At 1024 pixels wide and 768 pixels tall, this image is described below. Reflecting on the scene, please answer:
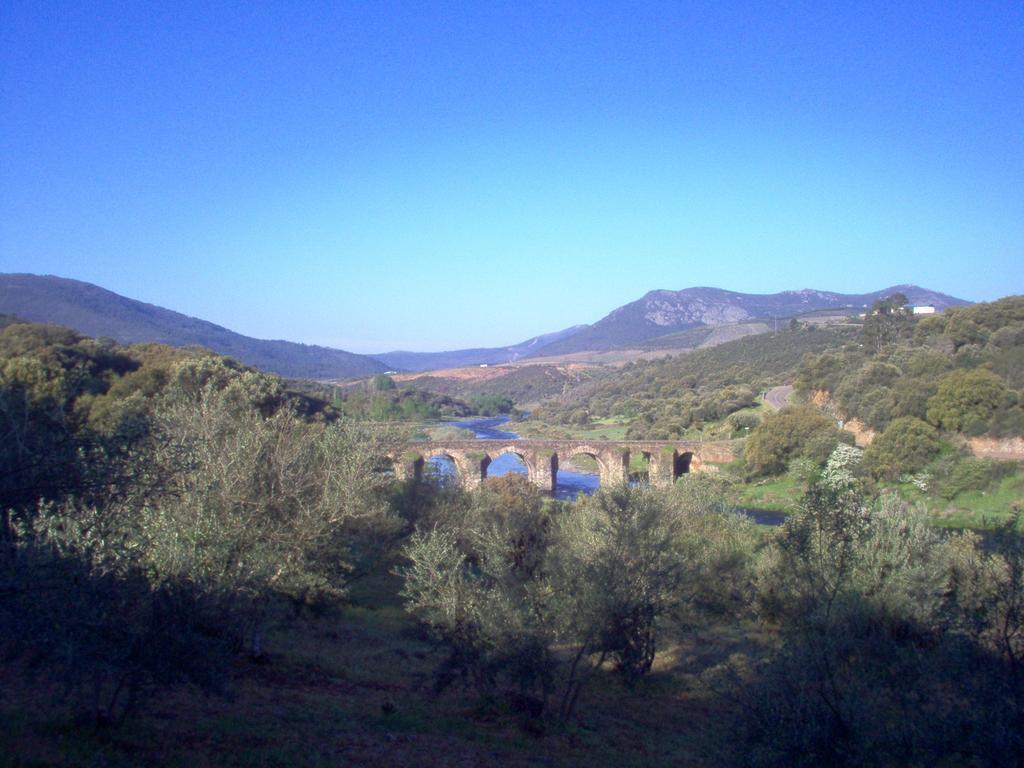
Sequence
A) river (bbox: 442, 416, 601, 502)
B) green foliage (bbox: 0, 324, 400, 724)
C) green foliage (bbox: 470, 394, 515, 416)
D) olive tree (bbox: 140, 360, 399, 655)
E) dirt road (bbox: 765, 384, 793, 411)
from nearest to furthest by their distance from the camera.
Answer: green foliage (bbox: 0, 324, 400, 724) < olive tree (bbox: 140, 360, 399, 655) < river (bbox: 442, 416, 601, 502) < dirt road (bbox: 765, 384, 793, 411) < green foliage (bbox: 470, 394, 515, 416)

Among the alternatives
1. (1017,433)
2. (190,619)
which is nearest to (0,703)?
(190,619)

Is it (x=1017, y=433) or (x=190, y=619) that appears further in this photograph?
(x=1017, y=433)

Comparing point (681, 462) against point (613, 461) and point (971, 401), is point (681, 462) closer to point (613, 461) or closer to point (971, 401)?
point (613, 461)

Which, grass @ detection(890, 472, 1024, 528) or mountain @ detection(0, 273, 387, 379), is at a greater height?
mountain @ detection(0, 273, 387, 379)

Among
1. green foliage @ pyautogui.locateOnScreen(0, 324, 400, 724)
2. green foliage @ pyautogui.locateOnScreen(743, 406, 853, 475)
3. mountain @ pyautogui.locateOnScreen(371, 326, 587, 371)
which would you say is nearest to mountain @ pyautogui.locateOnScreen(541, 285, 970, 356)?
mountain @ pyautogui.locateOnScreen(371, 326, 587, 371)

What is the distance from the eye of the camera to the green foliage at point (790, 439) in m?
33.4

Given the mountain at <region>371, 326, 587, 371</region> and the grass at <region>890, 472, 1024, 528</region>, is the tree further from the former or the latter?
the mountain at <region>371, 326, 587, 371</region>

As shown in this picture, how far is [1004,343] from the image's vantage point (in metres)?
37.0

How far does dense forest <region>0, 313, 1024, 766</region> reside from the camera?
508cm

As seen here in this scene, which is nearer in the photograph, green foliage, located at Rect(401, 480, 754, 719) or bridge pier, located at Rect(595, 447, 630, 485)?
green foliage, located at Rect(401, 480, 754, 719)

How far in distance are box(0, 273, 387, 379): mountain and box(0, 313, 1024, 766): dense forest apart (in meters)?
41.0

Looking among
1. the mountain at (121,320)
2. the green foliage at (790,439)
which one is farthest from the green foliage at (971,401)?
the mountain at (121,320)

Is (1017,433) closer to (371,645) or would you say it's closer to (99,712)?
(371,645)

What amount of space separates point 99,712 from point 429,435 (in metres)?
39.7
